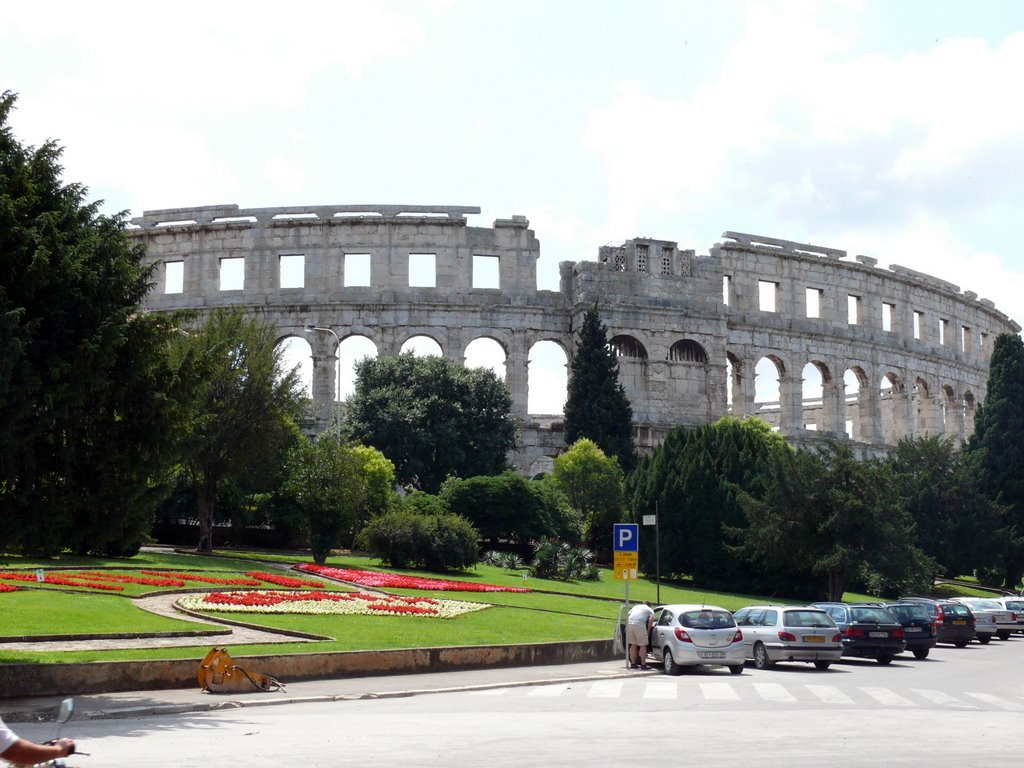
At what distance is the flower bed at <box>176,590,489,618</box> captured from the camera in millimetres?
28250

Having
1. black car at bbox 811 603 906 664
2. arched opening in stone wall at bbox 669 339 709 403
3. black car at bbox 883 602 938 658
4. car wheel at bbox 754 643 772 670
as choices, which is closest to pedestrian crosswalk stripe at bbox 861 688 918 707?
car wheel at bbox 754 643 772 670

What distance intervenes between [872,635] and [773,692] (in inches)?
359

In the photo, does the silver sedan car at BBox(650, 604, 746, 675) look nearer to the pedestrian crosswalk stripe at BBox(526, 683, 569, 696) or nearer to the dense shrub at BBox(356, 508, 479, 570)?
the pedestrian crosswalk stripe at BBox(526, 683, 569, 696)

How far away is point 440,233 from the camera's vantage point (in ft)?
243

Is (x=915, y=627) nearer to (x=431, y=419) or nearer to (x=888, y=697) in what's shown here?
(x=888, y=697)

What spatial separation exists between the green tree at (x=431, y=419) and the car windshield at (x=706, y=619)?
36.6 m

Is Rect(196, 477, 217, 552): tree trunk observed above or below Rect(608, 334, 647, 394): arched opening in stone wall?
below

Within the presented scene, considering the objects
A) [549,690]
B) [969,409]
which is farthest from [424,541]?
[969,409]

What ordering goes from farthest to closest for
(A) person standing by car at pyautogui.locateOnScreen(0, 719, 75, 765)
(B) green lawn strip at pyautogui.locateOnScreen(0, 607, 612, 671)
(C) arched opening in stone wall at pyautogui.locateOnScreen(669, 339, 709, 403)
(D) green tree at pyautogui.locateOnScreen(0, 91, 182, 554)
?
(C) arched opening in stone wall at pyautogui.locateOnScreen(669, 339, 709, 403) → (B) green lawn strip at pyautogui.locateOnScreen(0, 607, 612, 671) → (D) green tree at pyautogui.locateOnScreen(0, 91, 182, 554) → (A) person standing by car at pyautogui.locateOnScreen(0, 719, 75, 765)

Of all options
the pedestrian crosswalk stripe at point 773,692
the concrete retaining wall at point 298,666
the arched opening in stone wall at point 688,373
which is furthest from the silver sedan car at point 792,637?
the arched opening in stone wall at point 688,373

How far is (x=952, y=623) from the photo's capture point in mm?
36531

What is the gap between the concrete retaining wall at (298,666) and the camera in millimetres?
17797

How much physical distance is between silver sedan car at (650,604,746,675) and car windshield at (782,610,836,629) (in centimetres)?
193

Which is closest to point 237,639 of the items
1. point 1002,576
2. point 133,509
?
point 133,509
